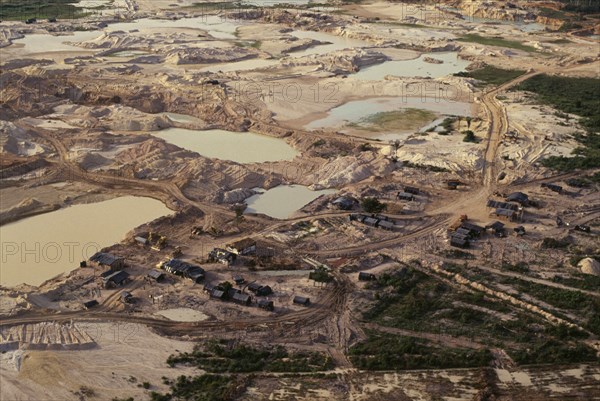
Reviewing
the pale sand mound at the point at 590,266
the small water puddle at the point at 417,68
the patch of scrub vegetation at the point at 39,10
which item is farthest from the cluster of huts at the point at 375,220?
the patch of scrub vegetation at the point at 39,10

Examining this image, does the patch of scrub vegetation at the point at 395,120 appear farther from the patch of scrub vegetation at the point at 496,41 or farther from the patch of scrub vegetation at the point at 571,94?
the patch of scrub vegetation at the point at 496,41

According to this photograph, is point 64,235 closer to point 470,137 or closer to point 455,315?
point 455,315

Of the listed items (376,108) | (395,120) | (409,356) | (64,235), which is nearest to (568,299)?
(409,356)

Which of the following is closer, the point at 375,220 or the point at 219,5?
the point at 375,220

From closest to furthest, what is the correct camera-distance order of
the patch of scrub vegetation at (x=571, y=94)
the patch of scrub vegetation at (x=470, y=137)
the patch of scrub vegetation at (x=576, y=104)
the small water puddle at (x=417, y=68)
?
the patch of scrub vegetation at (x=576, y=104), the patch of scrub vegetation at (x=470, y=137), the patch of scrub vegetation at (x=571, y=94), the small water puddle at (x=417, y=68)

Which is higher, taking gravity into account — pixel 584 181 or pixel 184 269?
pixel 584 181

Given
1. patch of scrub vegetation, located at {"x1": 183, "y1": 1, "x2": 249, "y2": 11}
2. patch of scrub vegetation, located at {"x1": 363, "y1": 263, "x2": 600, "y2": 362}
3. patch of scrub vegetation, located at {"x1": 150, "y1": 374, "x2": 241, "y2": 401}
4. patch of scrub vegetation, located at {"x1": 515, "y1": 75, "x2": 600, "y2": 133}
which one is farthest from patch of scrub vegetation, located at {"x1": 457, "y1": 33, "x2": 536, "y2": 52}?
patch of scrub vegetation, located at {"x1": 150, "y1": 374, "x2": 241, "y2": 401}
